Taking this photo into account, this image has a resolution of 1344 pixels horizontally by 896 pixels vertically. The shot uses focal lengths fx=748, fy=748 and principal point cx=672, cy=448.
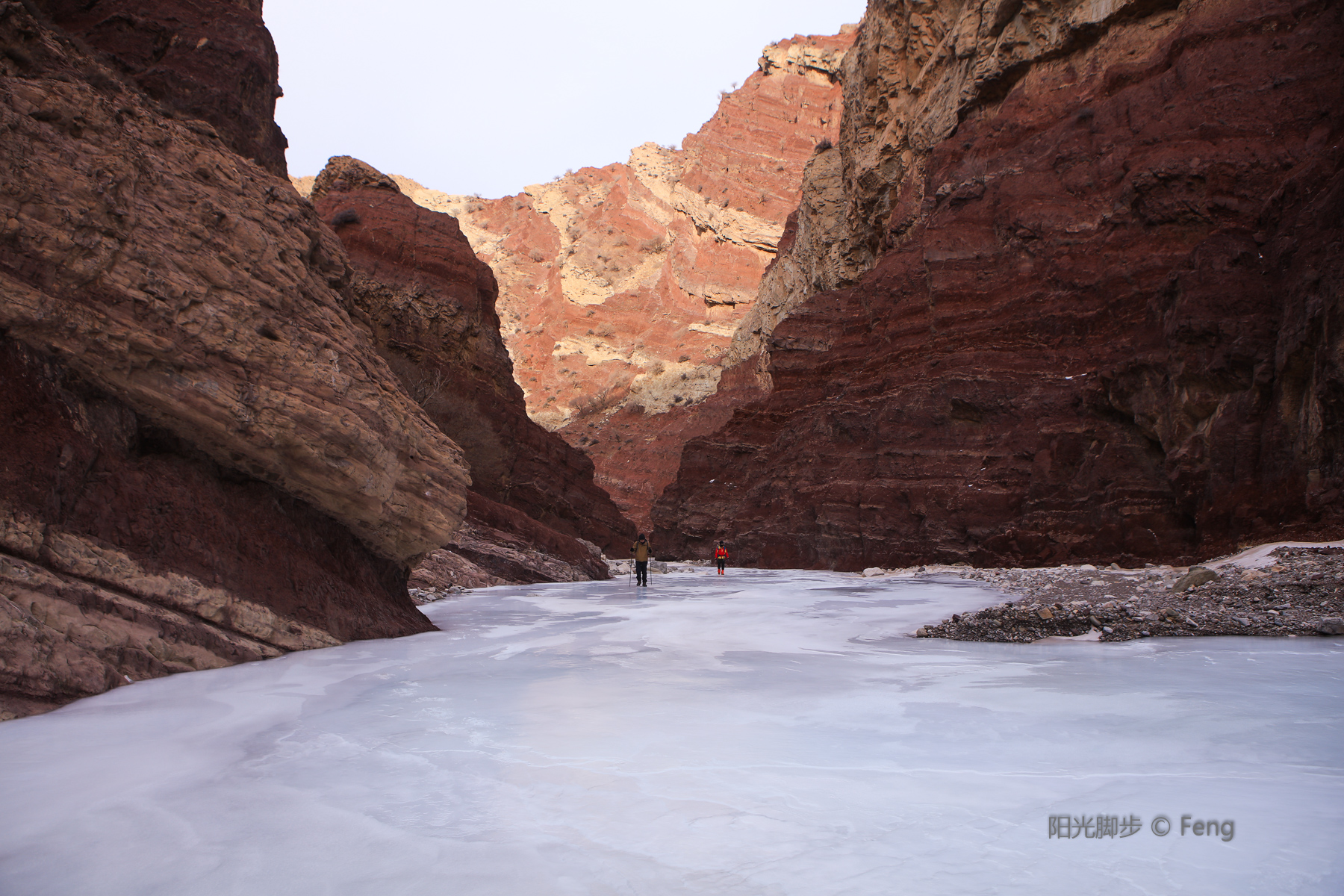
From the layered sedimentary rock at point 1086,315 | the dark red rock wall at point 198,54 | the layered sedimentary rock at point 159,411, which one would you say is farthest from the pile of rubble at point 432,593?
the layered sedimentary rock at point 1086,315

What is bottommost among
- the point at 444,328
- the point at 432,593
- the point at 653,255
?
the point at 432,593

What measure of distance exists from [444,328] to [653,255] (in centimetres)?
4578

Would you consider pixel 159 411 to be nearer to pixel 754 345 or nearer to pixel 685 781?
A: pixel 685 781

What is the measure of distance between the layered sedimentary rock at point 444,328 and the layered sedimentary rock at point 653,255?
26340 millimetres

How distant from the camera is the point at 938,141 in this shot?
Result: 2514 cm

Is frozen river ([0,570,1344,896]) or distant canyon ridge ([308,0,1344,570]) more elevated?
distant canyon ridge ([308,0,1344,570])

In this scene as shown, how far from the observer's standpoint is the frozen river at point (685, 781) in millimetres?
1820

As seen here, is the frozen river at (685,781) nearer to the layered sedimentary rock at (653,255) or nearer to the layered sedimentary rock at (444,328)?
the layered sedimentary rock at (444,328)

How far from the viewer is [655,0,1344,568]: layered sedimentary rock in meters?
11.7

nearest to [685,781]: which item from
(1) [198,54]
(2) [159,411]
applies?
(2) [159,411]

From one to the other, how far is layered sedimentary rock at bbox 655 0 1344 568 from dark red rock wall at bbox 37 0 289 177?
12873mm

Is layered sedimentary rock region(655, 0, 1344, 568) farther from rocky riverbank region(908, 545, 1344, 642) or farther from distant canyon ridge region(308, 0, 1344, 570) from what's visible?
rocky riverbank region(908, 545, 1344, 642)

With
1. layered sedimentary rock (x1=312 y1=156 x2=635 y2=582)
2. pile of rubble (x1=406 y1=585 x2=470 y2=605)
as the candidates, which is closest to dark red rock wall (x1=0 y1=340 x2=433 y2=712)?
pile of rubble (x1=406 y1=585 x2=470 y2=605)

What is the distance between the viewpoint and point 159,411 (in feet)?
15.5
